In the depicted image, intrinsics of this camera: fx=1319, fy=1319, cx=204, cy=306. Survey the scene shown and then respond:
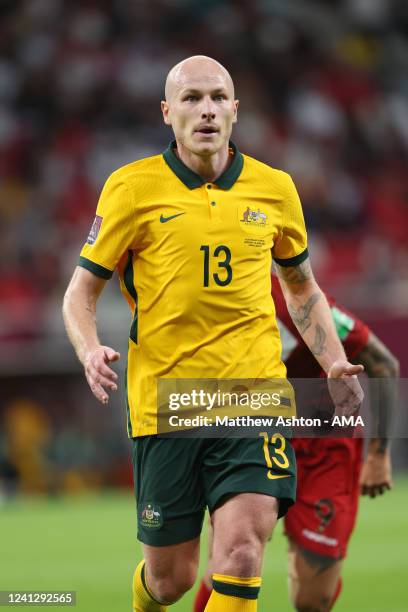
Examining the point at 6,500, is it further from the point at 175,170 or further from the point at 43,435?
the point at 175,170

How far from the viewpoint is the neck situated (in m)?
5.36

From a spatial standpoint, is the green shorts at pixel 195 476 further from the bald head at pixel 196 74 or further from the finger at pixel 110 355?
the bald head at pixel 196 74

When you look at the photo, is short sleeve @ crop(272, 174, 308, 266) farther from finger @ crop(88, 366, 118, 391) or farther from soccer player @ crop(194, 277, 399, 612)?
finger @ crop(88, 366, 118, 391)

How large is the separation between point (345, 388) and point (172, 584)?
1.07 m

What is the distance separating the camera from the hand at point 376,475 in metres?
6.54

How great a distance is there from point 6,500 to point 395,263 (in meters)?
6.10

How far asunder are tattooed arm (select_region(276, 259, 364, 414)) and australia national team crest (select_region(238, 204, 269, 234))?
36 cm

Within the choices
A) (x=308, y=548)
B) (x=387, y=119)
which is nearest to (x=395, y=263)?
(x=387, y=119)

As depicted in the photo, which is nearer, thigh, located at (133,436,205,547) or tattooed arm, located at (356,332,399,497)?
thigh, located at (133,436,205,547)

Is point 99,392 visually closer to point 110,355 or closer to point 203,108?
point 110,355

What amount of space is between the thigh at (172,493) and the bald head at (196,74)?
1.43 metres

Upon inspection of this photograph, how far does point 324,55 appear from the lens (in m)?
21.8

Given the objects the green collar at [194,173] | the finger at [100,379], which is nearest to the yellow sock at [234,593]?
the finger at [100,379]
